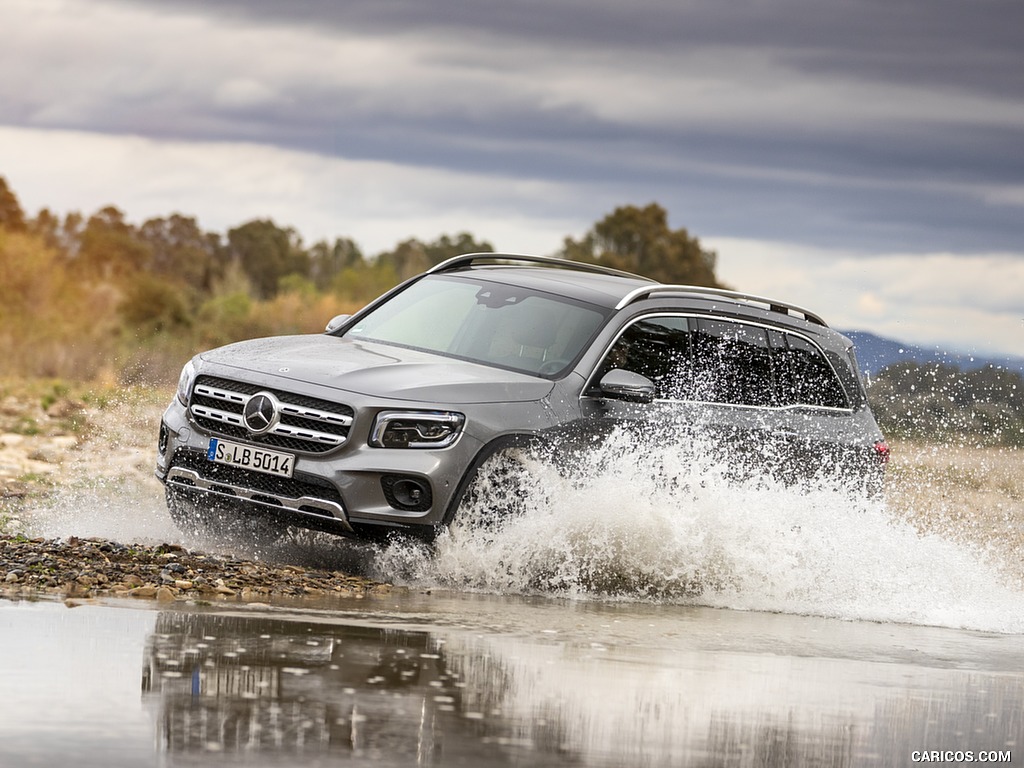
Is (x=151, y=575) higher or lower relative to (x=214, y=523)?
lower

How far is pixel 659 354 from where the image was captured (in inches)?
420

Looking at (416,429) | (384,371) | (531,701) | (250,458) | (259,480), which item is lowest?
(531,701)

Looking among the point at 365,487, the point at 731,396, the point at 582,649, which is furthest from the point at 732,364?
the point at 582,649

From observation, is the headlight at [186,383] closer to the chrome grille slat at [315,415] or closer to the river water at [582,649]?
the chrome grille slat at [315,415]

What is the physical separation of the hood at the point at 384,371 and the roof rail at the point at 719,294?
1.02 metres

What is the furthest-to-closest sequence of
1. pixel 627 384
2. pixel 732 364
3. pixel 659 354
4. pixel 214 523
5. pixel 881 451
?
pixel 881 451 → pixel 732 364 → pixel 659 354 → pixel 214 523 → pixel 627 384

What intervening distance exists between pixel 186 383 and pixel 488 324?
1.93 metres

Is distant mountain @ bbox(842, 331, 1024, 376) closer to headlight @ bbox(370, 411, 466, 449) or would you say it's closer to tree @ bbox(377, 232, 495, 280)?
headlight @ bbox(370, 411, 466, 449)

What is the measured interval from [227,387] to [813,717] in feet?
14.3

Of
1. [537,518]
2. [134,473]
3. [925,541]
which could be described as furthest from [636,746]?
[134,473]

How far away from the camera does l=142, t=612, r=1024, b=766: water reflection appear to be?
556 cm

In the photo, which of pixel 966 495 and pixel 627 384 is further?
pixel 966 495

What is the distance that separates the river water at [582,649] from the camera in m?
5.65

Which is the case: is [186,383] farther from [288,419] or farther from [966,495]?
[966,495]
